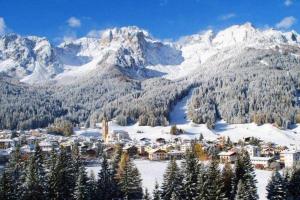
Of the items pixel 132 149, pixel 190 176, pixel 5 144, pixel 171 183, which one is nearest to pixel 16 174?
pixel 171 183

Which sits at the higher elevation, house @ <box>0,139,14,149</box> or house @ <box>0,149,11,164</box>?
house @ <box>0,139,14,149</box>

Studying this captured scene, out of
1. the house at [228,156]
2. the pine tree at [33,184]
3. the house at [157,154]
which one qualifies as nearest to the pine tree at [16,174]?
the pine tree at [33,184]

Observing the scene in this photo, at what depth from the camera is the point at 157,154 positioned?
155 meters

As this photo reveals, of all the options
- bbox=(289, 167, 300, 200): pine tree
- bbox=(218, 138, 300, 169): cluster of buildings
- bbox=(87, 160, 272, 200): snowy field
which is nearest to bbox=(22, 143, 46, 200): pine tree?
bbox=(87, 160, 272, 200): snowy field

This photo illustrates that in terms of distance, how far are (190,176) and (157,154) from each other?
254 feet

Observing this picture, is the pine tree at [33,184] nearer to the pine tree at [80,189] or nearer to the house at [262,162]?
the pine tree at [80,189]

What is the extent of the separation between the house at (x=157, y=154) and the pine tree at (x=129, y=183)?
68201 millimetres

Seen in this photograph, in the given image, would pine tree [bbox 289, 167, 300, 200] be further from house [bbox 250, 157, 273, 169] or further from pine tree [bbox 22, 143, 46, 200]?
house [bbox 250, 157, 273, 169]

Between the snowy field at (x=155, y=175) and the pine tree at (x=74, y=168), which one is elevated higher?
the pine tree at (x=74, y=168)

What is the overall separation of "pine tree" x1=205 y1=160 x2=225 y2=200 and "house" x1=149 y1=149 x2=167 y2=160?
3059 inches

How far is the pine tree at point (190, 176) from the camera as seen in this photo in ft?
252

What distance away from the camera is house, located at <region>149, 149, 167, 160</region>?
153 metres

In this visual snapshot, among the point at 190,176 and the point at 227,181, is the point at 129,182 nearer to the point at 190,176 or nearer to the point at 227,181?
the point at 190,176

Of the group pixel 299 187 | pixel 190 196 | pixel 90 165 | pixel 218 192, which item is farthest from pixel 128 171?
pixel 90 165
